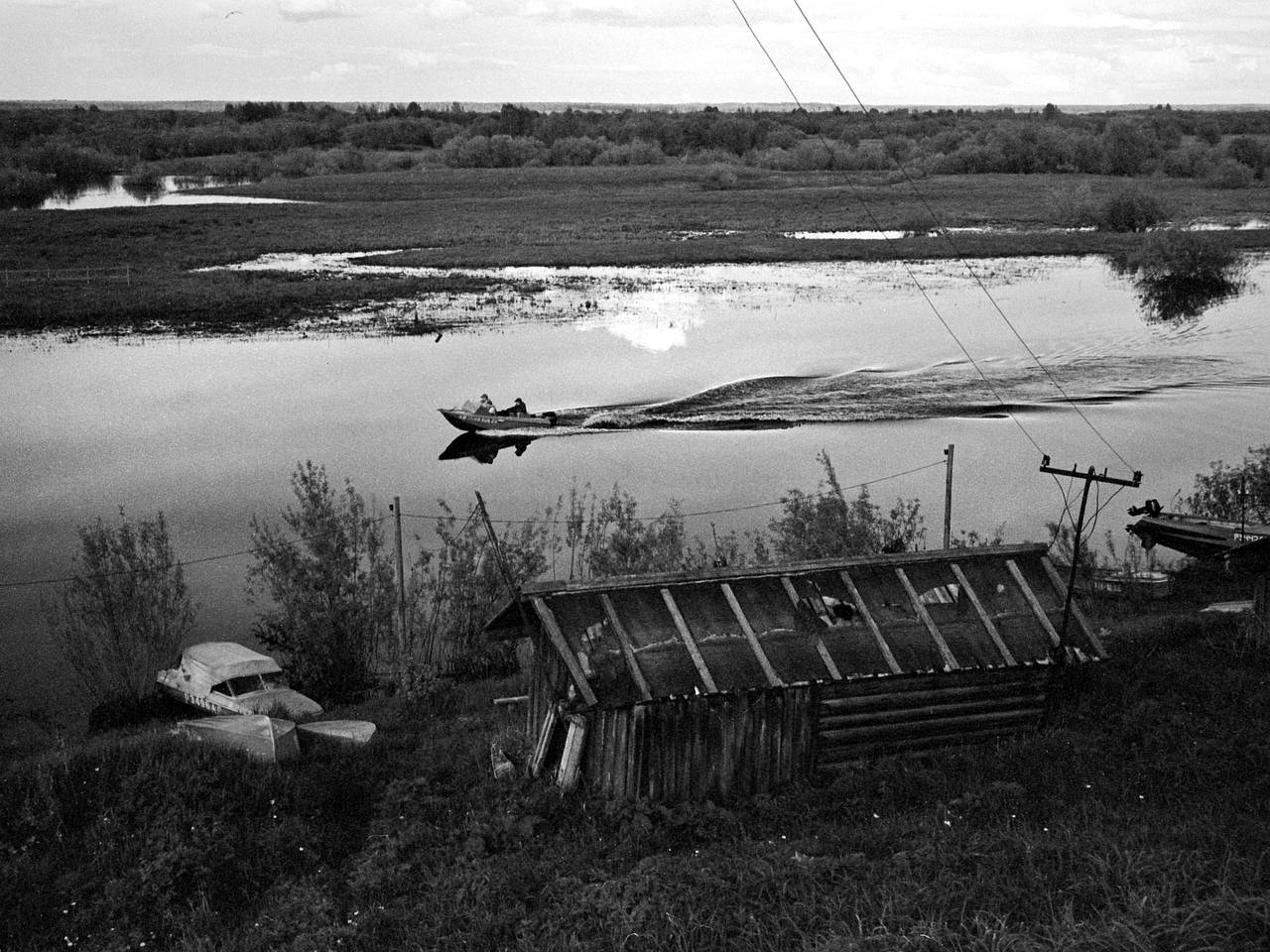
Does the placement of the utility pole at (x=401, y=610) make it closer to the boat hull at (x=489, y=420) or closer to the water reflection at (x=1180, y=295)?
the boat hull at (x=489, y=420)

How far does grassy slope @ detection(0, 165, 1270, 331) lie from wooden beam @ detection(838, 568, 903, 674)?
35532 mm

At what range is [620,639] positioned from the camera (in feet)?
41.7

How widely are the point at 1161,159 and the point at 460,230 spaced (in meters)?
70.7

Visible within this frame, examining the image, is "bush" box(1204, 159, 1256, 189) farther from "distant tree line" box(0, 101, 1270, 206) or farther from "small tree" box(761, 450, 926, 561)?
"small tree" box(761, 450, 926, 561)

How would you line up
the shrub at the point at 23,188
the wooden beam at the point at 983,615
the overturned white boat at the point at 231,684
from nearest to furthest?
the wooden beam at the point at 983,615
the overturned white boat at the point at 231,684
the shrub at the point at 23,188

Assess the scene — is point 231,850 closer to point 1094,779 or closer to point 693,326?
point 1094,779

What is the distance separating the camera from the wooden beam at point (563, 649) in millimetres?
12195

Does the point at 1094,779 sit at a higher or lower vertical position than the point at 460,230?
lower

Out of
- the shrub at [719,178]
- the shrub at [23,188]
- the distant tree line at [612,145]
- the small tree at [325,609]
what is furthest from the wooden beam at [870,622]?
the distant tree line at [612,145]

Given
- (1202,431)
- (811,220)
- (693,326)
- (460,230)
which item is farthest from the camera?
(811,220)

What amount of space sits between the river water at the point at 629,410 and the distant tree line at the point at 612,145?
66.4 meters

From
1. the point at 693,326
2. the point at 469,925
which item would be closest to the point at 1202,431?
the point at 693,326

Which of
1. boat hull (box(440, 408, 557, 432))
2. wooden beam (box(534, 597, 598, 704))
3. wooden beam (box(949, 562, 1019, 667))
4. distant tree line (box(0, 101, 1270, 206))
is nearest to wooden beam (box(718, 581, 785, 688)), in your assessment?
wooden beam (box(534, 597, 598, 704))

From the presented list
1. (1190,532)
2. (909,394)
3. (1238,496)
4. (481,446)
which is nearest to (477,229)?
(909,394)
